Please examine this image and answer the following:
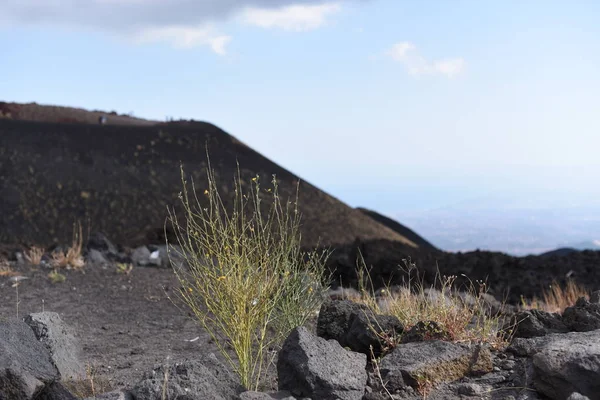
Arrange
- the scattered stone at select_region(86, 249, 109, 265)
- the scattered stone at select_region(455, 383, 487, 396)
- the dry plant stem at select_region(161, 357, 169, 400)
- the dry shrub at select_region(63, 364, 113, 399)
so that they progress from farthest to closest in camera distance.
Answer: the scattered stone at select_region(86, 249, 109, 265) < the dry shrub at select_region(63, 364, 113, 399) < the scattered stone at select_region(455, 383, 487, 396) < the dry plant stem at select_region(161, 357, 169, 400)


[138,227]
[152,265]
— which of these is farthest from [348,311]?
[138,227]

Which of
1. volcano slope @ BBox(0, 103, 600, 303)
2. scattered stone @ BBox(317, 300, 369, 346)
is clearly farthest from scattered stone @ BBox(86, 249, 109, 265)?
scattered stone @ BBox(317, 300, 369, 346)

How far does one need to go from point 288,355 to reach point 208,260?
3.40 feet

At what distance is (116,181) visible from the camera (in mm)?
19625

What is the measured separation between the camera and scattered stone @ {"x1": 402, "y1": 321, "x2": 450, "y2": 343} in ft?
16.4

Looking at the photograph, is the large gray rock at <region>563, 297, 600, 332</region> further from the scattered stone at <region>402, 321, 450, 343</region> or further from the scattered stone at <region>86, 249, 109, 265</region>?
the scattered stone at <region>86, 249, 109, 265</region>

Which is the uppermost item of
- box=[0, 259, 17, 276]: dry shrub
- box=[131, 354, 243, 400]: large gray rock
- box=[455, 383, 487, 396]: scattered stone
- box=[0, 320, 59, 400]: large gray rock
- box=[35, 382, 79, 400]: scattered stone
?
box=[455, 383, 487, 396]: scattered stone

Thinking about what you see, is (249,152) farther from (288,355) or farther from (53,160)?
(288,355)

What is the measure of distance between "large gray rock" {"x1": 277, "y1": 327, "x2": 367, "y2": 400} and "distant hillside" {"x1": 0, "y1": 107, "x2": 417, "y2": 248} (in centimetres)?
1124

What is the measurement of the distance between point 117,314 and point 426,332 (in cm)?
458

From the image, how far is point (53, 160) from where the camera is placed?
803 inches

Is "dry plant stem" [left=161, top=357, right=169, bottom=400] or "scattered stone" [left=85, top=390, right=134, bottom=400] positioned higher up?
"dry plant stem" [left=161, top=357, right=169, bottom=400]

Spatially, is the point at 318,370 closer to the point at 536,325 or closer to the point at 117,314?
the point at 536,325

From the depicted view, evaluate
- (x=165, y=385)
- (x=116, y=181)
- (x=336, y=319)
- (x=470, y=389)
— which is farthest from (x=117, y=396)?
(x=116, y=181)
